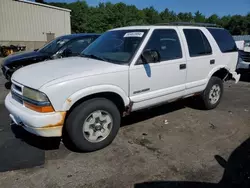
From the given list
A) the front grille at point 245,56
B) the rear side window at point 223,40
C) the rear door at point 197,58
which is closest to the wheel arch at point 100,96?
the rear door at point 197,58

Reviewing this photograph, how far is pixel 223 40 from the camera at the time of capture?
17.5 ft

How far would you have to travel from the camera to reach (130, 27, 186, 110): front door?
147 inches

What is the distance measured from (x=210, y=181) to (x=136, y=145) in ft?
4.18

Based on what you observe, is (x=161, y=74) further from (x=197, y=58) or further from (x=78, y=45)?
(x=78, y=45)

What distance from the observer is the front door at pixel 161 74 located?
147 inches

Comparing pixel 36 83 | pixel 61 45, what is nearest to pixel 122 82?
pixel 36 83

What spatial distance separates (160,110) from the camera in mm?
5438

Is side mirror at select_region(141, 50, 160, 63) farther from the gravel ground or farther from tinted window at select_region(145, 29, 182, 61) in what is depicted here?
the gravel ground

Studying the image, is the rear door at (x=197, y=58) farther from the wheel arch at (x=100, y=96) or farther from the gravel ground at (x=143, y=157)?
the wheel arch at (x=100, y=96)

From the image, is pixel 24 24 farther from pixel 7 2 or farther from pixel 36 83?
pixel 36 83

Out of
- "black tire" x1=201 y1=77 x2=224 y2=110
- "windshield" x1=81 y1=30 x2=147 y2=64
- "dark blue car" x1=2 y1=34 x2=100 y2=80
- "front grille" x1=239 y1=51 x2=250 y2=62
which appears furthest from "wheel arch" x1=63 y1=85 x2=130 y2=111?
"front grille" x1=239 y1=51 x2=250 y2=62

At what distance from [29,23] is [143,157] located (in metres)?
25.7

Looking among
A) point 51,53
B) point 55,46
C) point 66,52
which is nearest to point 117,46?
point 66,52

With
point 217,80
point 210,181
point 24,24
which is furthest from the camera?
point 24,24
